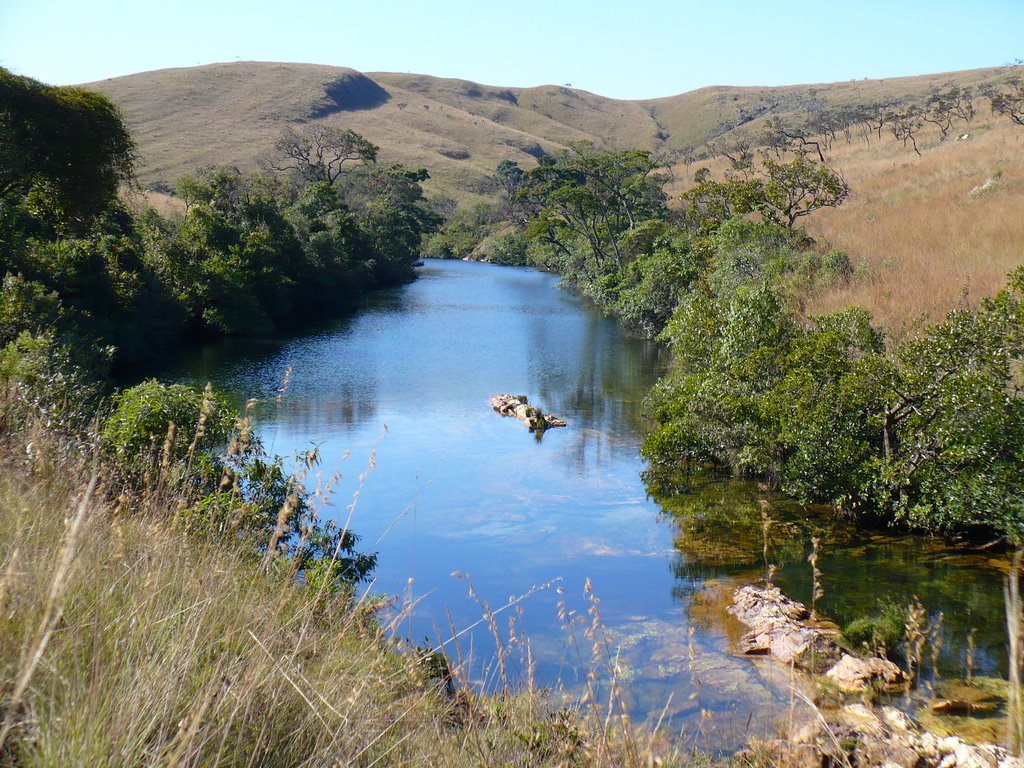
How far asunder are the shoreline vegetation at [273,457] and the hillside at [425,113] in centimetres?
5658

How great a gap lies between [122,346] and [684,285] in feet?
64.2

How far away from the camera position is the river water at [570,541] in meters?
8.53

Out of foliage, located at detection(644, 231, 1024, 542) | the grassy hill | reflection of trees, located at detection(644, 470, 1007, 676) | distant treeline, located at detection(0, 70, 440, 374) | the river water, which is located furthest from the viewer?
the grassy hill

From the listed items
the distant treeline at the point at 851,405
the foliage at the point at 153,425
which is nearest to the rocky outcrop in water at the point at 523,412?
the distant treeline at the point at 851,405

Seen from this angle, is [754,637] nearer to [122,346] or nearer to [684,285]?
[122,346]

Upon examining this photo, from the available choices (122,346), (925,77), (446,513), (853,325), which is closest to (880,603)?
(853,325)

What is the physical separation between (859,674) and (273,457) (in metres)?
7.48

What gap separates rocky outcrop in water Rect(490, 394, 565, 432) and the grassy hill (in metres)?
7.96

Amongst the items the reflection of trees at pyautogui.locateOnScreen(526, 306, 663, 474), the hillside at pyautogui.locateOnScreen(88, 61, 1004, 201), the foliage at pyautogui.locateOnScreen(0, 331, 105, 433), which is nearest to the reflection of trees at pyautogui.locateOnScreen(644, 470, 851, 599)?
the reflection of trees at pyautogui.locateOnScreen(526, 306, 663, 474)

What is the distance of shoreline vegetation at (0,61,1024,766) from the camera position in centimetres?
258

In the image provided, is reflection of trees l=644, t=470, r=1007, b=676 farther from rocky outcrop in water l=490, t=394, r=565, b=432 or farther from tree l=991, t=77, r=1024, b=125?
tree l=991, t=77, r=1024, b=125

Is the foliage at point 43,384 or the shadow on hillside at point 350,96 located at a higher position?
the shadow on hillside at point 350,96

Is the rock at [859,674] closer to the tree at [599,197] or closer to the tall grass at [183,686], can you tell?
the tall grass at [183,686]

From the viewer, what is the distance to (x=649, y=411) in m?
20.3
